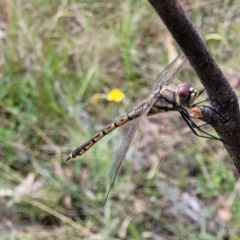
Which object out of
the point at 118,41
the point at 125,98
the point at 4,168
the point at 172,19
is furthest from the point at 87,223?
the point at 172,19

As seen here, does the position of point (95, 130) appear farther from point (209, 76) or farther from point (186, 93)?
point (209, 76)

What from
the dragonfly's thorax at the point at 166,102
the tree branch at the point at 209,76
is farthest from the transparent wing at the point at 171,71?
the tree branch at the point at 209,76

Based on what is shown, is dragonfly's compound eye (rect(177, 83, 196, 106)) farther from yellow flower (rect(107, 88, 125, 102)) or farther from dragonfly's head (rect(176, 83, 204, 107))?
yellow flower (rect(107, 88, 125, 102))

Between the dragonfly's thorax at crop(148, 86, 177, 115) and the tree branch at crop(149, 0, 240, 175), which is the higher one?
the dragonfly's thorax at crop(148, 86, 177, 115)

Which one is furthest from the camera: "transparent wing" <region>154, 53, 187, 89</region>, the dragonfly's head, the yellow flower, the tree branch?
the yellow flower

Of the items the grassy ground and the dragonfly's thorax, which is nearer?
the dragonfly's thorax

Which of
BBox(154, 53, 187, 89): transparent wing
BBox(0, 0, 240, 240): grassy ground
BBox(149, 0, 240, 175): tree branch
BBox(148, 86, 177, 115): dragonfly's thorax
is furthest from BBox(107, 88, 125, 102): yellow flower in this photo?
BBox(149, 0, 240, 175): tree branch

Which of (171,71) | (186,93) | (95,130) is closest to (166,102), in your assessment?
(186,93)

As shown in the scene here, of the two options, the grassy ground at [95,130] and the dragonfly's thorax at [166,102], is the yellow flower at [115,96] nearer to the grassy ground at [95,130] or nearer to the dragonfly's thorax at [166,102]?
the grassy ground at [95,130]
